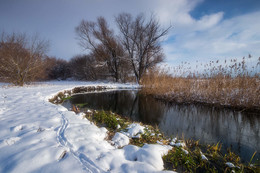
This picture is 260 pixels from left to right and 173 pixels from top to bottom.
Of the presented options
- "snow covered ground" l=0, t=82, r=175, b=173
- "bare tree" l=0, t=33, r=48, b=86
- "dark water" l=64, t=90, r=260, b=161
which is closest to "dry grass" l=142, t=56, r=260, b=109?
"dark water" l=64, t=90, r=260, b=161

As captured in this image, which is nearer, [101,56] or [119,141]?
[119,141]

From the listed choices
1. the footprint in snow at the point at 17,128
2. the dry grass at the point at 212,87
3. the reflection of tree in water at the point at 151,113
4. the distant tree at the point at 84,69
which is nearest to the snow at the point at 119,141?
the footprint in snow at the point at 17,128

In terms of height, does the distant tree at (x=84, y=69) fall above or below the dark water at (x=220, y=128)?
above

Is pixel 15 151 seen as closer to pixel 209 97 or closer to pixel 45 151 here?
pixel 45 151

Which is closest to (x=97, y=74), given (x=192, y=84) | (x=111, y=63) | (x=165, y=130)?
(x=111, y=63)

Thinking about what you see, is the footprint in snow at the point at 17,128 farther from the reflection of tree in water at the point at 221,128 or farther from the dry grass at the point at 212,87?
the dry grass at the point at 212,87

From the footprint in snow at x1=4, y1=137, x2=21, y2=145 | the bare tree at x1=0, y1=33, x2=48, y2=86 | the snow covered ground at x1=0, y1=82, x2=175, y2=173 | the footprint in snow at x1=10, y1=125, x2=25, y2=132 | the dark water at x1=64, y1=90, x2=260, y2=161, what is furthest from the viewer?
the bare tree at x1=0, y1=33, x2=48, y2=86

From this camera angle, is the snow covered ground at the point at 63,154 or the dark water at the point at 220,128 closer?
the snow covered ground at the point at 63,154

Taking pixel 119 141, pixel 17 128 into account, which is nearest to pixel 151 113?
pixel 119 141

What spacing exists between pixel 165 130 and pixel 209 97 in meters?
3.48

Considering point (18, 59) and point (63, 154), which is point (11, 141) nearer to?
point (63, 154)

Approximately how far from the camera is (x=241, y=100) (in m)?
4.09

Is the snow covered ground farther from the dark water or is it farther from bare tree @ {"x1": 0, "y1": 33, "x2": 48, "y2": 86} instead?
bare tree @ {"x1": 0, "y1": 33, "x2": 48, "y2": 86}

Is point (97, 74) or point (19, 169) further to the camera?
point (97, 74)
